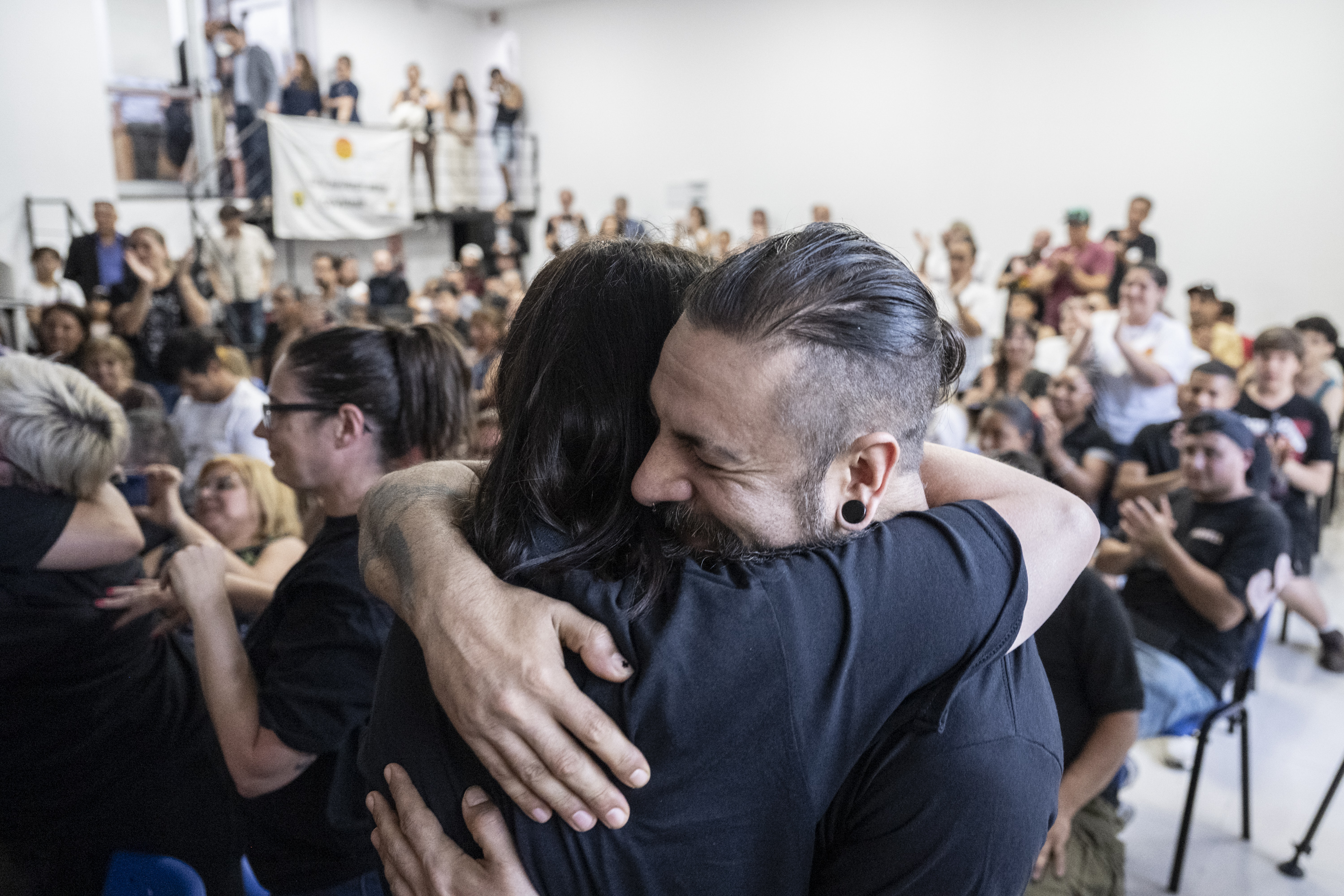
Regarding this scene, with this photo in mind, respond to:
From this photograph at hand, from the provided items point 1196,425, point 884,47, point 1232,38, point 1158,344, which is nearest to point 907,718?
point 1196,425

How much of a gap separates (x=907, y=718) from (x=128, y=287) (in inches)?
286

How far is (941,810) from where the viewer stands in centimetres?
78

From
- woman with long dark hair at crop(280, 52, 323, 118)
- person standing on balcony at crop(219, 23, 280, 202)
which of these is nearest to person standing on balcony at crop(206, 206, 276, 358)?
person standing on balcony at crop(219, 23, 280, 202)

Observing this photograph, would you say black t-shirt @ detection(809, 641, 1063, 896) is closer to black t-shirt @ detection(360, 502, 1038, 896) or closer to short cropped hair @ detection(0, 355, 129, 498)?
black t-shirt @ detection(360, 502, 1038, 896)

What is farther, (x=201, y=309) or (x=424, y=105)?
(x=424, y=105)

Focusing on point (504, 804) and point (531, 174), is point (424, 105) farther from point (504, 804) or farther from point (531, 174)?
point (504, 804)

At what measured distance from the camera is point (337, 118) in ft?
38.1

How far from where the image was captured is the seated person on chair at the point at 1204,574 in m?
2.67

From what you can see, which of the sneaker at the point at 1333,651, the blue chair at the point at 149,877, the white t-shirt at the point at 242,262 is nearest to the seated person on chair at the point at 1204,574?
the sneaker at the point at 1333,651

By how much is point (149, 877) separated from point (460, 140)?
12530mm

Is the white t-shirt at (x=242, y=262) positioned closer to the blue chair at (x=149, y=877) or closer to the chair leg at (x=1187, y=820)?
the blue chair at (x=149, y=877)

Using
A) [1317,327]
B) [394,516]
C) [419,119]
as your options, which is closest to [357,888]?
[394,516]

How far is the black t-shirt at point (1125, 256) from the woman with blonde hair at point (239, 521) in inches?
287

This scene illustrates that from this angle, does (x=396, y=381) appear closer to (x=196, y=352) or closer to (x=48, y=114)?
(x=196, y=352)
